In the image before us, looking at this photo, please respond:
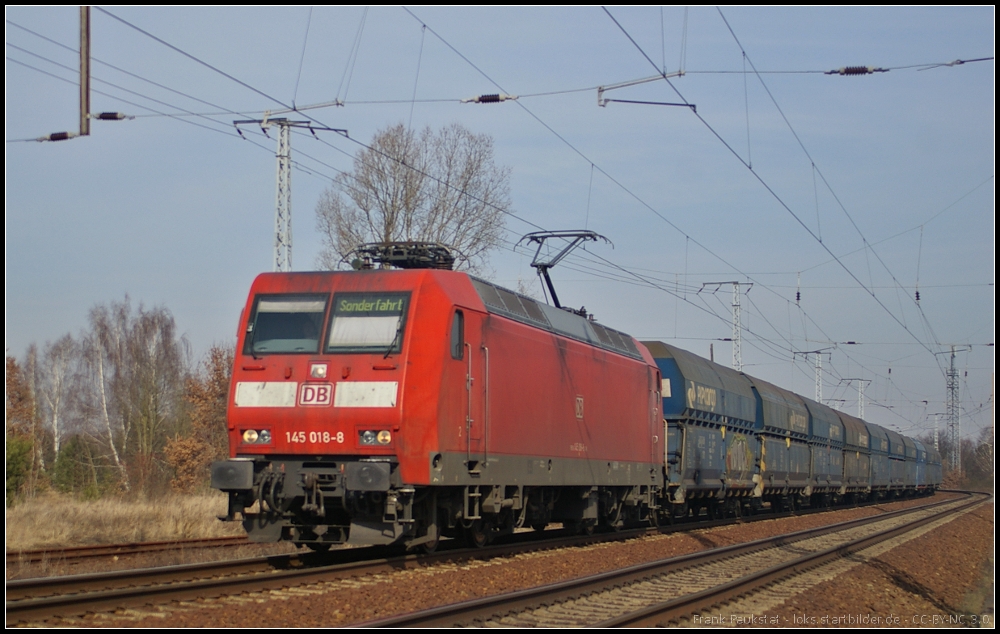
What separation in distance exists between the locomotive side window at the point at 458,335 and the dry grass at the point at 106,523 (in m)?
7.85

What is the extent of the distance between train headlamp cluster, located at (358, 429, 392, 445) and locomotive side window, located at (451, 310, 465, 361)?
1467 millimetres

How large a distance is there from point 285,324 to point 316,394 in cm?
120

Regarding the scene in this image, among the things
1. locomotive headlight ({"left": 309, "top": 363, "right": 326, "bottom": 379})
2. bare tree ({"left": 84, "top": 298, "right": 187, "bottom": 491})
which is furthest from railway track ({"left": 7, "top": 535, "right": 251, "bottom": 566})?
bare tree ({"left": 84, "top": 298, "right": 187, "bottom": 491})

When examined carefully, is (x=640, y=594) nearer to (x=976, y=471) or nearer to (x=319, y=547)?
(x=319, y=547)

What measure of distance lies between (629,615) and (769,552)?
8866mm

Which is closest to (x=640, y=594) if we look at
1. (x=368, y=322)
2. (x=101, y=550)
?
(x=368, y=322)

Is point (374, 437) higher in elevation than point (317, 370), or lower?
lower

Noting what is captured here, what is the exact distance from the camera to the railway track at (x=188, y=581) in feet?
29.5

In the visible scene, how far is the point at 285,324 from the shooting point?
13.1 metres

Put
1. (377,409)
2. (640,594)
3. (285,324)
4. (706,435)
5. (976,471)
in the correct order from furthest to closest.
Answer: (976,471), (706,435), (285,324), (377,409), (640,594)

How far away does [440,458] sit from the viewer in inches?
495

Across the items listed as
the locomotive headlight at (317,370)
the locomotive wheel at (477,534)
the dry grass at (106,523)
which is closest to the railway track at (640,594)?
the locomotive wheel at (477,534)

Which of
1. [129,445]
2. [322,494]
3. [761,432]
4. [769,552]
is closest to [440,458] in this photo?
[322,494]

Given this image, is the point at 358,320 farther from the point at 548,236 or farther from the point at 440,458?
→ the point at 548,236
